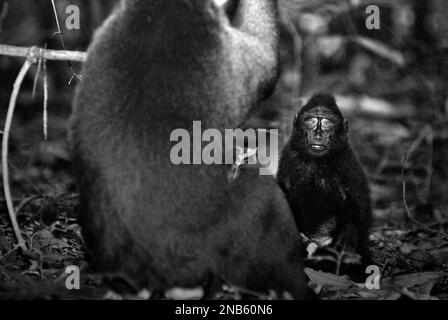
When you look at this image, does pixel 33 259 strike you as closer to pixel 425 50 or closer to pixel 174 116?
pixel 174 116

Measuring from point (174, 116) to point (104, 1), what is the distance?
3.95 m

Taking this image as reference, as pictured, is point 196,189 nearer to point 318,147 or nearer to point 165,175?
point 165,175

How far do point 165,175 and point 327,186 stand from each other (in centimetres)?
176

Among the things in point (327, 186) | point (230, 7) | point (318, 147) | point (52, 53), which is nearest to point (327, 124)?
point (318, 147)

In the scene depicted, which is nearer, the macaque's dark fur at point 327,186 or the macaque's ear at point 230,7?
the macaque's ear at point 230,7

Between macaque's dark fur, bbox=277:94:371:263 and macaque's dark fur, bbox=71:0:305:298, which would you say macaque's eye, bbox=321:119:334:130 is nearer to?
macaque's dark fur, bbox=277:94:371:263

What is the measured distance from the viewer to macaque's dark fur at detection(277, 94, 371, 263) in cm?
428

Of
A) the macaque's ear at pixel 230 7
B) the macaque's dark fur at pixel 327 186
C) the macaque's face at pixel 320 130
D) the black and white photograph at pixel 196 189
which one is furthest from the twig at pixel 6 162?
the macaque's face at pixel 320 130

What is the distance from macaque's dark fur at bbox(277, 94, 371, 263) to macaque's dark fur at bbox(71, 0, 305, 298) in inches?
43.0

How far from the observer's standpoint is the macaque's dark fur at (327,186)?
4281 mm

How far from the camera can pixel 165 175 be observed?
10.0 ft

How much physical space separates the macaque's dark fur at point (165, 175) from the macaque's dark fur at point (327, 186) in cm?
109

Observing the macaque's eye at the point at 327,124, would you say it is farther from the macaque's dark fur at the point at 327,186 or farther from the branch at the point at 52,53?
the branch at the point at 52,53

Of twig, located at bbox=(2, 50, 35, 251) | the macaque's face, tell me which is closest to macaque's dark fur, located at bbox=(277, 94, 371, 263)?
the macaque's face
